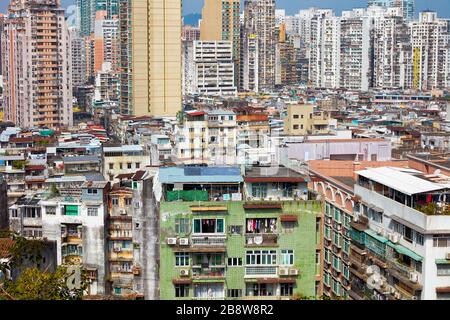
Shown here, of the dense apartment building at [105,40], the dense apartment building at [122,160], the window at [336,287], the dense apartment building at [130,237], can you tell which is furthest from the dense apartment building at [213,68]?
the window at [336,287]

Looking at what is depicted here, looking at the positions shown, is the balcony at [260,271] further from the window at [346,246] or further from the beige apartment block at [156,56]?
the beige apartment block at [156,56]

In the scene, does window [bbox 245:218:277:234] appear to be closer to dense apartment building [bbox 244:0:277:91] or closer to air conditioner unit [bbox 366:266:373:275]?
air conditioner unit [bbox 366:266:373:275]

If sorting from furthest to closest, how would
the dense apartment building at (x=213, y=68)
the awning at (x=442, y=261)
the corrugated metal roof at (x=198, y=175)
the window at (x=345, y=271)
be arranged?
the dense apartment building at (x=213, y=68) < the window at (x=345, y=271) < the corrugated metal roof at (x=198, y=175) < the awning at (x=442, y=261)

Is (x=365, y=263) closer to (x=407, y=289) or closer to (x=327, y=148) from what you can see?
(x=407, y=289)

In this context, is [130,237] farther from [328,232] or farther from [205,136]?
[205,136]

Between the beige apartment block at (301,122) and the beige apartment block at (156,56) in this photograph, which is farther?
the beige apartment block at (156,56)
